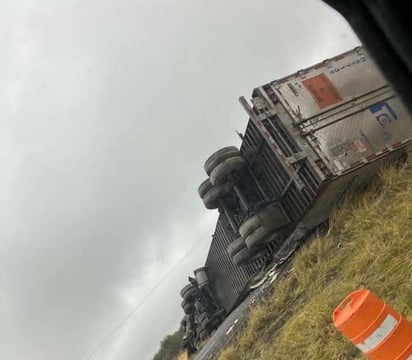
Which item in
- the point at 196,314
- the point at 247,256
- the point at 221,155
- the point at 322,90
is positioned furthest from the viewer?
the point at 196,314

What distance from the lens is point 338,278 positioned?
21.3 feet

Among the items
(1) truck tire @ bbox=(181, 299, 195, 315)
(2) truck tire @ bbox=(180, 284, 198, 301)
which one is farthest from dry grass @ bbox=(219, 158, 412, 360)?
(1) truck tire @ bbox=(181, 299, 195, 315)

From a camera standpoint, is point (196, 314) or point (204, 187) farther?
point (196, 314)

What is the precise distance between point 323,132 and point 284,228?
209cm

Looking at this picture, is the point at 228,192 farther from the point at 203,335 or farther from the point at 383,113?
the point at 203,335

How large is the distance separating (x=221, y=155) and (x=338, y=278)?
4.58 metres

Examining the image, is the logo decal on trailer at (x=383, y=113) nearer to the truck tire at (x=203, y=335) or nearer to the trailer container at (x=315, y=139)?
the trailer container at (x=315, y=139)

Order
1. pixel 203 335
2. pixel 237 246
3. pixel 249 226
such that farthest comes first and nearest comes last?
pixel 203 335, pixel 237 246, pixel 249 226

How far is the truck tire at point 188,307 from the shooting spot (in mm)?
16234

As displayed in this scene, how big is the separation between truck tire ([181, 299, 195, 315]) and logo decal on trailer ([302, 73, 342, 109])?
9.22m

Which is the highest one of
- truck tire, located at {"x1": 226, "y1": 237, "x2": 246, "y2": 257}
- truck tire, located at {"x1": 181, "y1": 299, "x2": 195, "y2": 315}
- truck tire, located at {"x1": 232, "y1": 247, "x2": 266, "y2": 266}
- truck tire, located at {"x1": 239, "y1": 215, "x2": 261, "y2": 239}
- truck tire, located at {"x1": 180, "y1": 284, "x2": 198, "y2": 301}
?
truck tire, located at {"x1": 180, "y1": 284, "x2": 198, "y2": 301}

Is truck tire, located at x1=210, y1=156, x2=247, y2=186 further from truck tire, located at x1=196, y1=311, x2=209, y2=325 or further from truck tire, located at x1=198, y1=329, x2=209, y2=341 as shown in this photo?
truck tire, located at x1=198, y1=329, x2=209, y2=341

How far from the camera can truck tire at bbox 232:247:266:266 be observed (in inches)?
425

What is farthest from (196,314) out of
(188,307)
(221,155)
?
(221,155)
